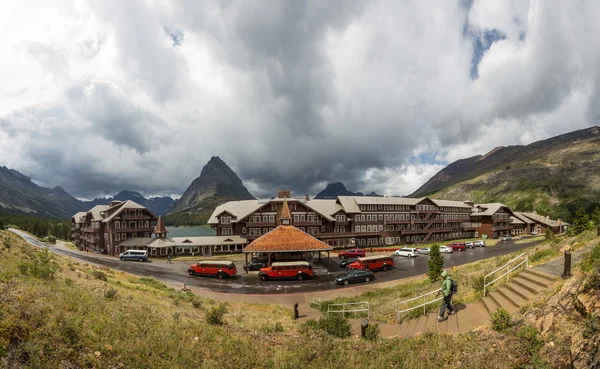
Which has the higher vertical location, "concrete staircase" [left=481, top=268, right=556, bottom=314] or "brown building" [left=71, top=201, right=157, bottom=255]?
"brown building" [left=71, top=201, right=157, bottom=255]

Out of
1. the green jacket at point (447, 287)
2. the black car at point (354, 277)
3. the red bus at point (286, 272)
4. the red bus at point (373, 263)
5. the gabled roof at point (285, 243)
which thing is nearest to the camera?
the green jacket at point (447, 287)

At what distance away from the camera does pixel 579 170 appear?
19362cm

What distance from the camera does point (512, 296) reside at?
13.7 metres

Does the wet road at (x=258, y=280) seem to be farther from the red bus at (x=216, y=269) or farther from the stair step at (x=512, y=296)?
the stair step at (x=512, y=296)

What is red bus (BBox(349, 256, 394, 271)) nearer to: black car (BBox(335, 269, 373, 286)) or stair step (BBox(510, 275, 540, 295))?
black car (BBox(335, 269, 373, 286))

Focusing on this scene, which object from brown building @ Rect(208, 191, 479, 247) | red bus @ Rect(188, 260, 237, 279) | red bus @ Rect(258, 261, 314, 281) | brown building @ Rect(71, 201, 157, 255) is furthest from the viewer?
brown building @ Rect(208, 191, 479, 247)

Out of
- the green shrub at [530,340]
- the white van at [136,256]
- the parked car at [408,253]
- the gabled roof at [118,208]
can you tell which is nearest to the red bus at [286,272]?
the parked car at [408,253]

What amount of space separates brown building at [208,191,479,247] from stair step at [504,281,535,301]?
151 ft

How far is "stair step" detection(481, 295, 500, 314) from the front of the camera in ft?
44.1

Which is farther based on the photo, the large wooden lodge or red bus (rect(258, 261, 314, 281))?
the large wooden lodge

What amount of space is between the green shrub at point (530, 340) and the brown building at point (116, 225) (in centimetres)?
6919

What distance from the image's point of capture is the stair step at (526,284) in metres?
13.0

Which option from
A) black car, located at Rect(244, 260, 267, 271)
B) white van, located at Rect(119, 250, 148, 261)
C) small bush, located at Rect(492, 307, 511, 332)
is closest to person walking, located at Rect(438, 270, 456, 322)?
small bush, located at Rect(492, 307, 511, 332)

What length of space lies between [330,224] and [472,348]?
5630cm
